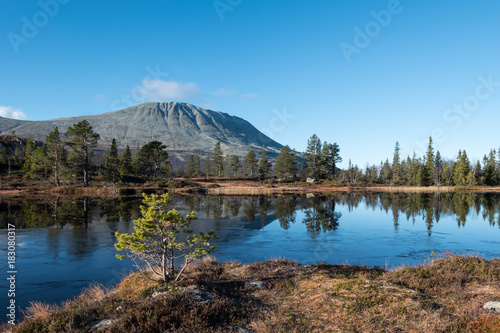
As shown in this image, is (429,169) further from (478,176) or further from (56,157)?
(56,157)

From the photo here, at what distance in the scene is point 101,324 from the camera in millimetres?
7531

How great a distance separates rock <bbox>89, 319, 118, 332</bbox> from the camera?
7332 mm

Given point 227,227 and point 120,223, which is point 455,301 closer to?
point 227,227

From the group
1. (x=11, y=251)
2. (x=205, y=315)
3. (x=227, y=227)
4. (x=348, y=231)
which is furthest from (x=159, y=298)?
(x=348, y=231)

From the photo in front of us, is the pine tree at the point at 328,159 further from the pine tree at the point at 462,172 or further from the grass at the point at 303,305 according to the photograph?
the grass at the point at 303,305

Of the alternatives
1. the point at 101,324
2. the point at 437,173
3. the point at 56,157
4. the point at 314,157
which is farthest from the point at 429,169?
the point at 101,324

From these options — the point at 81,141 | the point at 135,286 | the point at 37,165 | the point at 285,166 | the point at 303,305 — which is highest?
the point at 81,141

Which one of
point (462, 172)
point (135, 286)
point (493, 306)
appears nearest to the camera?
point (493, 306)

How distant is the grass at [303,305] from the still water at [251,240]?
4722 millimetres

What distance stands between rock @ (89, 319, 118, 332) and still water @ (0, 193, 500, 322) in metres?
5.36

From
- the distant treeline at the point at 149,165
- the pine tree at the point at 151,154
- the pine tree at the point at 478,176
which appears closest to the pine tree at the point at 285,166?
the distant treeline at the point at 149,165

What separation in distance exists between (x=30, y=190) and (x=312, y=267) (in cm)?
7513

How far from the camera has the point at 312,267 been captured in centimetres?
1348

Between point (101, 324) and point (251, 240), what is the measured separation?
16.4 meters
